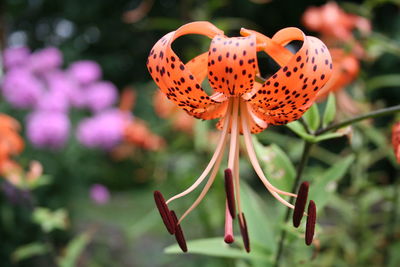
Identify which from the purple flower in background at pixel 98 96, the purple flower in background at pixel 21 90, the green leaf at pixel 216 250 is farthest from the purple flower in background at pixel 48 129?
the green leaf at pixel 216 250

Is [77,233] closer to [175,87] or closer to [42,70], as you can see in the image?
[42,70]

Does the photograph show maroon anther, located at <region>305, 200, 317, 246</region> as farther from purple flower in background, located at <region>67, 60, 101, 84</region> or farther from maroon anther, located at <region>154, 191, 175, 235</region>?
purple flower in background, located at <region>67, 60, 101, 84</region>

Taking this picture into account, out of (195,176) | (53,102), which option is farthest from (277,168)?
(53,102)

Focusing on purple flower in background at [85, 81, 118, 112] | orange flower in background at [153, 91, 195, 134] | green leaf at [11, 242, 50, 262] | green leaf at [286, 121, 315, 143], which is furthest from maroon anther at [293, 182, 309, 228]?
purple flower in background at [85, 81, 118, 112]

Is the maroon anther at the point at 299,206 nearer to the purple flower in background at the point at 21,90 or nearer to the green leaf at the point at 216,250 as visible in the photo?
the green leaf at the point at 216,250

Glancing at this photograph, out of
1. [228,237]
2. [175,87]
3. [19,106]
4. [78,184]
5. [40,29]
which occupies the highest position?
[175,87]

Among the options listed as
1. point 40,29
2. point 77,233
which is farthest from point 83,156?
point 40,29
